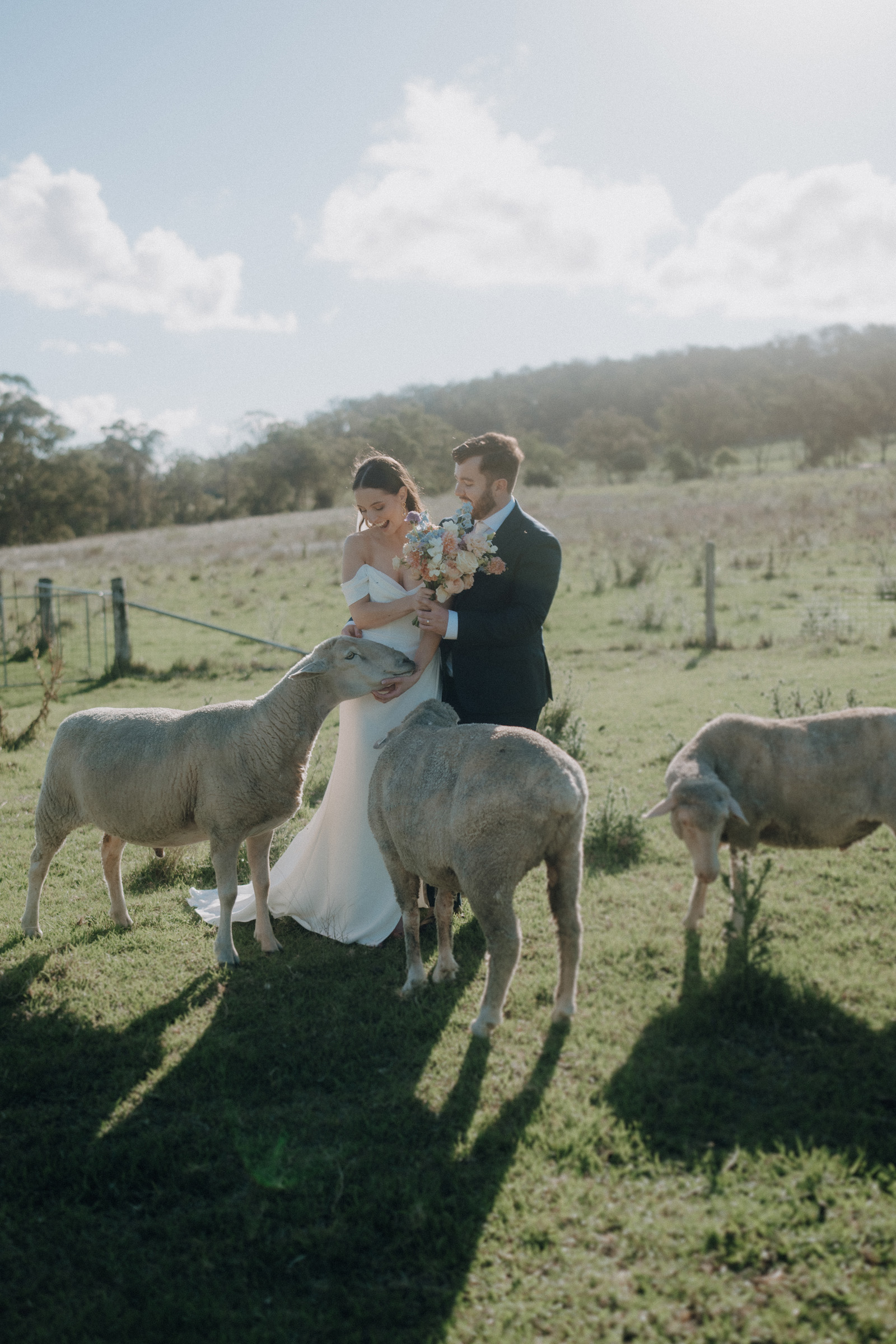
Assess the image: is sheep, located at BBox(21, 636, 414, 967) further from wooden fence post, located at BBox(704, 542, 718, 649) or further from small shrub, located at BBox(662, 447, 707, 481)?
small shrub, located at BBox(662, 447, 707, 481)

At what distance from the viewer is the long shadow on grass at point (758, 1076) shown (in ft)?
11.0

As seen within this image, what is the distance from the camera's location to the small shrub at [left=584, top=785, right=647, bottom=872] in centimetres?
621

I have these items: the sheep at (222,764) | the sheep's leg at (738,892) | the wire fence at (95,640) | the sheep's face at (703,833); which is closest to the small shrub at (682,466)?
the wire fence at (95,640)

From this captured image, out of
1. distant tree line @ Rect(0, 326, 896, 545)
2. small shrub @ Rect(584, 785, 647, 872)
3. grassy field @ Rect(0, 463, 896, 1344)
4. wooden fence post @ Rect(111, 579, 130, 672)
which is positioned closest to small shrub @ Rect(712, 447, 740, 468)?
distant tree line @ Rect(0, 326, 896, 545)

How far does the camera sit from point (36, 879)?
5539 mm

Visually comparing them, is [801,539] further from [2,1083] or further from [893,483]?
[2,1083]

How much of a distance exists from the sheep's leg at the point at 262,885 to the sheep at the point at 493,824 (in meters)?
1.23

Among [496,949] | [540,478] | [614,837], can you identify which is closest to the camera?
[496,949]

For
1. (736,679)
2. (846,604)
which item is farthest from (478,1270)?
(846,604)

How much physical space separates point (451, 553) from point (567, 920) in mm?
1889

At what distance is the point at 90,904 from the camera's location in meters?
6.03

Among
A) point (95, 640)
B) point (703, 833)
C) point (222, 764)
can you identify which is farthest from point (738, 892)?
point (95, 640)

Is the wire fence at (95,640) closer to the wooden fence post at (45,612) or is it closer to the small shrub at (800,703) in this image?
the wooden fence post at (45,612)

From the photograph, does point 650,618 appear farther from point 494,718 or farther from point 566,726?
point 494,718
